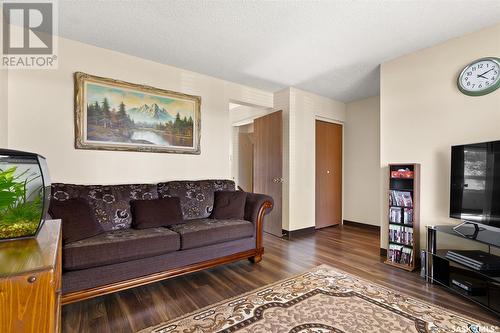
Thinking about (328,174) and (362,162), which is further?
(328,174)

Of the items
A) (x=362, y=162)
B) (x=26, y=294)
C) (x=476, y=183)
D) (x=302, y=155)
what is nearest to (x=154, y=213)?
(x=26, y=294)

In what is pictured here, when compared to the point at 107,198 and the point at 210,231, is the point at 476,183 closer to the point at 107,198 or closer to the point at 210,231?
the point at 210,231

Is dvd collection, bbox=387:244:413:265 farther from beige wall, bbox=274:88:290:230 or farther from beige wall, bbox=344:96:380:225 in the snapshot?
beige wall, bbox=344:96:380:225

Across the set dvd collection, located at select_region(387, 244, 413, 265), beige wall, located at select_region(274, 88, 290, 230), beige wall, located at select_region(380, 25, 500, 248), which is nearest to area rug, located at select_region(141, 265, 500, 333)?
dvd collection, located at select_region(387, 244, 413, 265)

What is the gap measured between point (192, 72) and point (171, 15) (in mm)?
1267

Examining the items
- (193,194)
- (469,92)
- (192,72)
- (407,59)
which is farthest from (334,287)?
(192,72)

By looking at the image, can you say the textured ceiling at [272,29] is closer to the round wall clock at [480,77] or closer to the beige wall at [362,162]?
the round wall clock at [480,77]

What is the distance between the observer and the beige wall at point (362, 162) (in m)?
4.39

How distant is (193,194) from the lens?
9.82ft

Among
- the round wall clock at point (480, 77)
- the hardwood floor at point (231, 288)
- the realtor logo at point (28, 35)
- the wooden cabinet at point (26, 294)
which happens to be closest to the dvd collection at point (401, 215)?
the hardwood floor at point (231, 288)

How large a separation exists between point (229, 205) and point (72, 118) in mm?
2029

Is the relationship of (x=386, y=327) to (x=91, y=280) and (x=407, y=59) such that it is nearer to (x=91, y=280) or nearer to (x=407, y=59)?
(x=91, y=280)

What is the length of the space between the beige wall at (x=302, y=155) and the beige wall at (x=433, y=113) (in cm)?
135

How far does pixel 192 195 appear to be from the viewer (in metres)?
2.98
